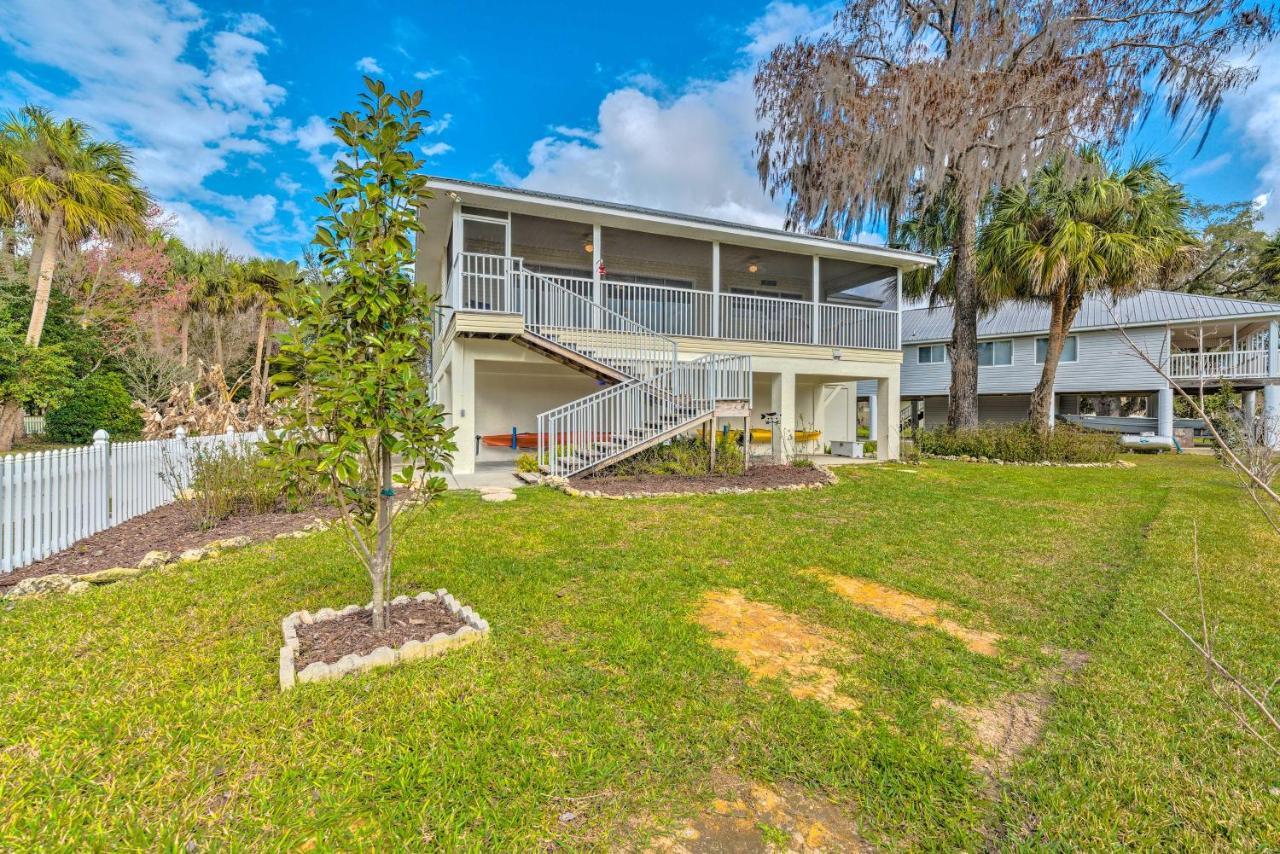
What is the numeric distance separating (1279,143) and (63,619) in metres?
37.0

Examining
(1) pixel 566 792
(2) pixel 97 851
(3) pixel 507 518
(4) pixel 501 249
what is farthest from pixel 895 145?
(2) pixel 97 851

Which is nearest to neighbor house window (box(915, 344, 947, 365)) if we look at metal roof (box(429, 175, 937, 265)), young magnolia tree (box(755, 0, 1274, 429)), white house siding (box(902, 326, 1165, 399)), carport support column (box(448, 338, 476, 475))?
white house siding (box(902, 326, 1165, 399))

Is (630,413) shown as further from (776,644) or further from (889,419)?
(889,419)

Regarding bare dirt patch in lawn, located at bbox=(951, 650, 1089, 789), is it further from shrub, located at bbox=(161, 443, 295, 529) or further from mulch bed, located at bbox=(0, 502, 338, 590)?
shrub, located at bbox=(161, 443, 295, 529)

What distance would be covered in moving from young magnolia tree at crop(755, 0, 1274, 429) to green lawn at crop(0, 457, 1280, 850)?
11.9 meters

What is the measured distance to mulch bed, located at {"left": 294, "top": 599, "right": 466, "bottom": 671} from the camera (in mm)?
2832

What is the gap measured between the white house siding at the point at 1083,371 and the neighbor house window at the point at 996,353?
199 mm

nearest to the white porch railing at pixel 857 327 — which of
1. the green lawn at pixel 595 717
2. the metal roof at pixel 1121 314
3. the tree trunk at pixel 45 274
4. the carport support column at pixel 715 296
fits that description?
the carport support column at pixel 715 296

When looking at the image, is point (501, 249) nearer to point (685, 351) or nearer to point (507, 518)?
point (685, 351)

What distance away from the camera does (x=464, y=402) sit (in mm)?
9648

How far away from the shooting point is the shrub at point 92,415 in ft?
46.7

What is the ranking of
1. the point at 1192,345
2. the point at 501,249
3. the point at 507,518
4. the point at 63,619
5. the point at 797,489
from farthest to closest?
the point at 1192,345 < the point at 501,249 < the point at 797,489 < the point at 507,518 < the point at 63,619

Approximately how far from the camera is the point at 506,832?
1771 mm

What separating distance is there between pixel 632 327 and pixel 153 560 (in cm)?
780
